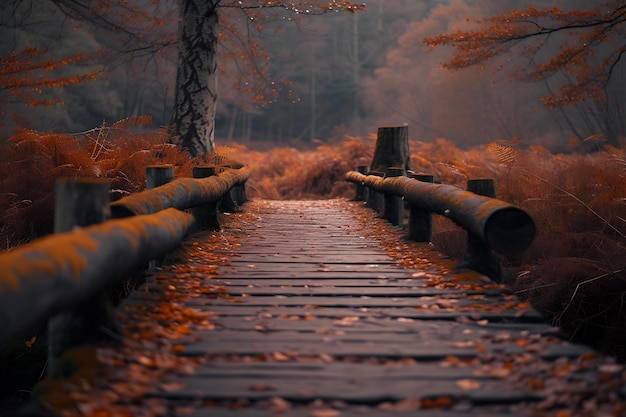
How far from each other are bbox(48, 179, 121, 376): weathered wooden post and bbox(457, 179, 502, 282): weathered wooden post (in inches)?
136

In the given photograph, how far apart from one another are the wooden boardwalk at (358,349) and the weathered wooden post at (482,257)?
241 millimetres

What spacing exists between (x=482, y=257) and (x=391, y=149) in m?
8.16

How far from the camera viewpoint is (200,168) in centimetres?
909

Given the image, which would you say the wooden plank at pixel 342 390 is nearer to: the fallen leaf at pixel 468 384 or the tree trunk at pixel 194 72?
the fallen leaf at pixel 468 384

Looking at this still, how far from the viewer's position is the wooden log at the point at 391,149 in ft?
45.5

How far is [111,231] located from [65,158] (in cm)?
537

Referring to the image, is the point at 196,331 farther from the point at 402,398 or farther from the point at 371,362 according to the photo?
the point at 402,398

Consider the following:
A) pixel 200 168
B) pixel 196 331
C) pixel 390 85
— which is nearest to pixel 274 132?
pixel 390 85

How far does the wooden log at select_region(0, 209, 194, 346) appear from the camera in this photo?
2.56 meters

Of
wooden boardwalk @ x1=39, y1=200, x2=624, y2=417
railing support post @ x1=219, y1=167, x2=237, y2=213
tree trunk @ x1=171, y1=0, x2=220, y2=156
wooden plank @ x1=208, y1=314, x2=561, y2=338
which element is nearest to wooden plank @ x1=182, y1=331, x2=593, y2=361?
wooden boardwalk @ x1=39, y1=200, x2=624, y2=417

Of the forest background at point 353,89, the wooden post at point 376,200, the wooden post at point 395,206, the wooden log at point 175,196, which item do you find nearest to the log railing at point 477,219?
the wooden post at point 395,206

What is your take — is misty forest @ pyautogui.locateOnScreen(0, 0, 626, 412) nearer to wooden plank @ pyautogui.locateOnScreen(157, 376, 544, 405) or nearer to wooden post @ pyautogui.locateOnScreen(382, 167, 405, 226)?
wooden post @ pyautogui.locateOnScreen(382, 167, 405, 226)

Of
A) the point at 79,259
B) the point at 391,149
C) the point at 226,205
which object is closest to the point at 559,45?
the point at 391,149

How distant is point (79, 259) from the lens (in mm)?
3129
